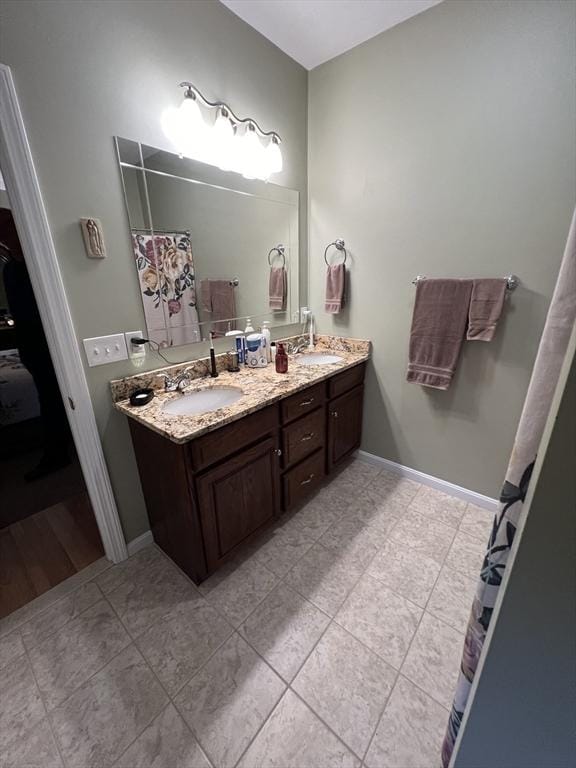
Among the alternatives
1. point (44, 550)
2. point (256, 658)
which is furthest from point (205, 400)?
point (44, 550)

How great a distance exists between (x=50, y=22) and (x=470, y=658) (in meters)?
2.30

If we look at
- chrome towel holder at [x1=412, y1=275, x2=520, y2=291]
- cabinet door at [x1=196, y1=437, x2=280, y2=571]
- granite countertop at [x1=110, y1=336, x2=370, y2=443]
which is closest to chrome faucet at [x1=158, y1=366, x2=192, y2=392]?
granite countertop at [x1=110, y1=336, x2=370, y2=443]

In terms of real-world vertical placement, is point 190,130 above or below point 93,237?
above

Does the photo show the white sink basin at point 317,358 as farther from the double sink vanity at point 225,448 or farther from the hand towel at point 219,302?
the hand towel at point 219,302

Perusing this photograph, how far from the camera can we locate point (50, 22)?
3.57 feet

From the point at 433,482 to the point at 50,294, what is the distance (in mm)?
2371

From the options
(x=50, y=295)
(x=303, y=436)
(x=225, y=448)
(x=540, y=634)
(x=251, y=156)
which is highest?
(x=251, y=156)

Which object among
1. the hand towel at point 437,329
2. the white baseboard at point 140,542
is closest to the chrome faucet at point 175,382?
the white baseboard at point 140,542

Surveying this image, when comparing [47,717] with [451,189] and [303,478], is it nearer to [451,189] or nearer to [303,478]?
[303,478]

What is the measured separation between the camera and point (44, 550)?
5.64ft

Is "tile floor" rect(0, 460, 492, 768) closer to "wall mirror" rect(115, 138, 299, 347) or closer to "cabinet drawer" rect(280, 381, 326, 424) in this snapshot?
"cabinet drawer" rect(280, 381, 326, 424)

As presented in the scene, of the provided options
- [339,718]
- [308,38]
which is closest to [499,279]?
[308,38]

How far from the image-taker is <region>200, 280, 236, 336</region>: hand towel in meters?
1.77

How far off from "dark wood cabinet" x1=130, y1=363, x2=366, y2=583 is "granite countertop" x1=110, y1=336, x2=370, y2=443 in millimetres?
63
